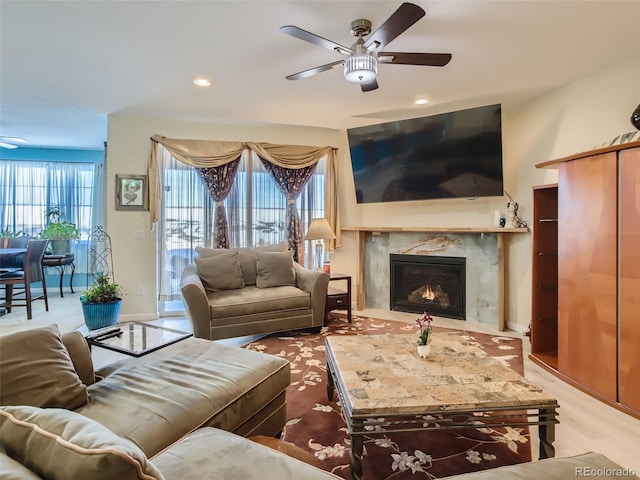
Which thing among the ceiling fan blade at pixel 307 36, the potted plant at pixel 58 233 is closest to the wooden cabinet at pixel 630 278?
the ceiling fan blade at pixel 307 36

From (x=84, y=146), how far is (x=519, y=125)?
6.67 metres

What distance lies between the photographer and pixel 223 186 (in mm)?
4480

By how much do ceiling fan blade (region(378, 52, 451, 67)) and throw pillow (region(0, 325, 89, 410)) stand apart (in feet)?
7.74

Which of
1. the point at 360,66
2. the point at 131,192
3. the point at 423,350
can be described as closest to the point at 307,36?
the point at 360,66

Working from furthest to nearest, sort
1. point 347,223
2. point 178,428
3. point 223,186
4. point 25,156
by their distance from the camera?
point 25,156 → point 347,223 → point 223,186 → point 178,428

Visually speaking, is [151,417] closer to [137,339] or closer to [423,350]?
[137,339]

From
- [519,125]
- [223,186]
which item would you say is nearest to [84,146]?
[223,186]

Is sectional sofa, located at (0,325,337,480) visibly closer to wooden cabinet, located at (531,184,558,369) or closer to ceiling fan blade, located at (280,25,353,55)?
ceiling fan blade, located at (280,25,353,55)

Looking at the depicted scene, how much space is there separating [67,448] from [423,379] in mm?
1482

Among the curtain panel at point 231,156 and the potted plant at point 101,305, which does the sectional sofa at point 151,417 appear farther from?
the curtain panel at point 231,156

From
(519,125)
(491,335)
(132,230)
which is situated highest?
(519,125)

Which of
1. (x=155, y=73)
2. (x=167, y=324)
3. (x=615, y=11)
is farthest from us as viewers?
(x=167, y=324)

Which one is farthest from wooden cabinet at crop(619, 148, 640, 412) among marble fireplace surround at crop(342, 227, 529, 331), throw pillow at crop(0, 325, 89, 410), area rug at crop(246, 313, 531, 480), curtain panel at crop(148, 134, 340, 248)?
curtain panel at crop(148, 134, 340, 248)

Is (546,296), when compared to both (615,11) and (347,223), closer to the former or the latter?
(615,11)
